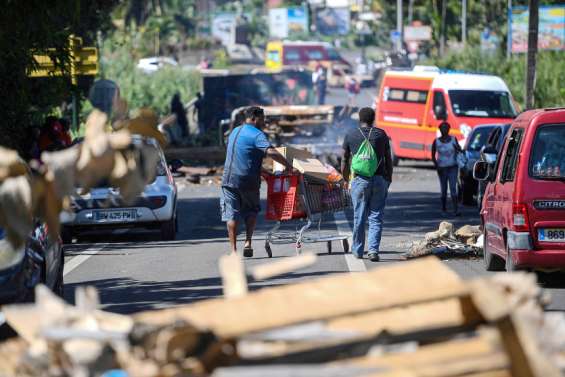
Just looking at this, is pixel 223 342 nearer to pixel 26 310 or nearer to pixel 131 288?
pixel 26 310

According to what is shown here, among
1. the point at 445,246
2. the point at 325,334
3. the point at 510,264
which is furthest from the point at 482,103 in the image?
the point at 325,334

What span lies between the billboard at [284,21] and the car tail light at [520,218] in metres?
129

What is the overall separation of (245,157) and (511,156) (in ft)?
10.0

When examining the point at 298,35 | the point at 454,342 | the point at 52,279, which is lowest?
the point at 298,35

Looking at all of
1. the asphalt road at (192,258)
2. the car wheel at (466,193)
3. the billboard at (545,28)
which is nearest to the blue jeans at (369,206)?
the asphalt road at (192,258)

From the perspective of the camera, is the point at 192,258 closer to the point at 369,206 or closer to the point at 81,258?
the point at 81,258

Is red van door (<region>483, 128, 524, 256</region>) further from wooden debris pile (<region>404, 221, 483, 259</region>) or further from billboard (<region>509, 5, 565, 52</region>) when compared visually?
billboard (<region>509, 5, 565, 52</region>)

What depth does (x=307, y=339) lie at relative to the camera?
4.41 m

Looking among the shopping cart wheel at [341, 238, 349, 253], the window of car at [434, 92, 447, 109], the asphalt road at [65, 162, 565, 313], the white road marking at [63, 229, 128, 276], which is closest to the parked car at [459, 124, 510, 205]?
the asphalt road at [65, 162, 565, 313]

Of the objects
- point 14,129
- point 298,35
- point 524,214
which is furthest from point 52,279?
point 298,35

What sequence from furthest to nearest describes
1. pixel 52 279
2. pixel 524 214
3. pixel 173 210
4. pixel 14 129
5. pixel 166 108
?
1. pixel 166 108
2. pixel 14 129
3. pixel 173 210
4. pixel 524 214
5. pixel 52 279

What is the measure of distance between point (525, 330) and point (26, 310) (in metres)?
1.80

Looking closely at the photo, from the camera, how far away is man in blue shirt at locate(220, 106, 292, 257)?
1430 centimetres

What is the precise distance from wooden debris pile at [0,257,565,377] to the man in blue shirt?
9523mm
